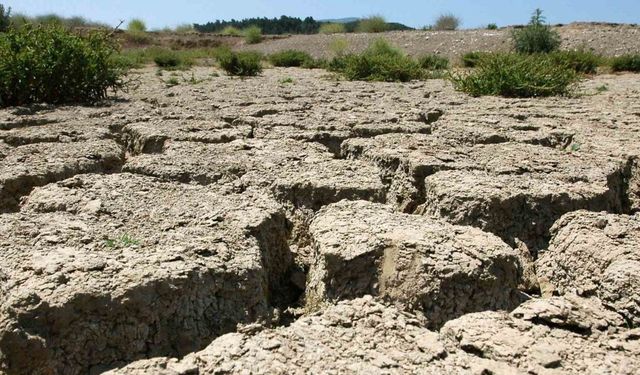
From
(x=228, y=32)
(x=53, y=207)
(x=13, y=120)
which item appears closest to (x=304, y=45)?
(x=228, y=32)

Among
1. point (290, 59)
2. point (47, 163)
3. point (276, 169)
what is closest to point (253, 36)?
point (290, 59)

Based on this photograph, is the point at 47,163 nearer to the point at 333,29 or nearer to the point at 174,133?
the point at 174,133

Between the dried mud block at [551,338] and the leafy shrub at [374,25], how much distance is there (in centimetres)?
2358

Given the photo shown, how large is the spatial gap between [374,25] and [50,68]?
821 inches

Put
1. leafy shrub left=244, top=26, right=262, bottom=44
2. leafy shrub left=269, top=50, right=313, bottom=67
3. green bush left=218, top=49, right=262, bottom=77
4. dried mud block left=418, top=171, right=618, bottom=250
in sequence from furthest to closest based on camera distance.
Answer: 1. leafy shrub left=244, top=26, right=262, bottom=44
2. leafy shrub left=269, top=50, right=313, bottom=67
3. green bush left=218, top=49, right=262, bottom=77
4. dried mud block left=418, top=171, right=618, bottom=250

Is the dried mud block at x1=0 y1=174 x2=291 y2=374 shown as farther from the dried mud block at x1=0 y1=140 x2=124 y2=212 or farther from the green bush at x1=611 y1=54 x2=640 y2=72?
the green bush at x1=611 y1=54 x2=640 y2=72

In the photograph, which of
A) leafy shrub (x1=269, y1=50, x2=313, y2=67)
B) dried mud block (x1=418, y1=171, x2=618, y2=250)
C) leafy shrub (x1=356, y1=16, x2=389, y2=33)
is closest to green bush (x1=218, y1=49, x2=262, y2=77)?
leafy shrub (x1=269, y1=50, x2=313, y2=67)

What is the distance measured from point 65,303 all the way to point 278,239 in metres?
0.70

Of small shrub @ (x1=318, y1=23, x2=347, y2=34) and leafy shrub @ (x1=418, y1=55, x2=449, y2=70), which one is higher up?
small shrub @ (x1=318, y1=23, x2=347, y2=34)

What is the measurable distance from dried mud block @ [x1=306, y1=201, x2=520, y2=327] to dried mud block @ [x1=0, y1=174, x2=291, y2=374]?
0.61ft

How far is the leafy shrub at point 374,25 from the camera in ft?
80.1

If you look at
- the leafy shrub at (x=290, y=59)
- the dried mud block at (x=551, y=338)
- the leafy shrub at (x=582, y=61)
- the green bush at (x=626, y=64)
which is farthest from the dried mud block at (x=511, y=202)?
the leafy shrub at (x=290, y=59)

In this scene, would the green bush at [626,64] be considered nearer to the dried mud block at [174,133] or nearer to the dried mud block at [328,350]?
the dried mud block at [174,133]

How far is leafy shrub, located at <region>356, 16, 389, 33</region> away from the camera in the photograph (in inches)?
961
